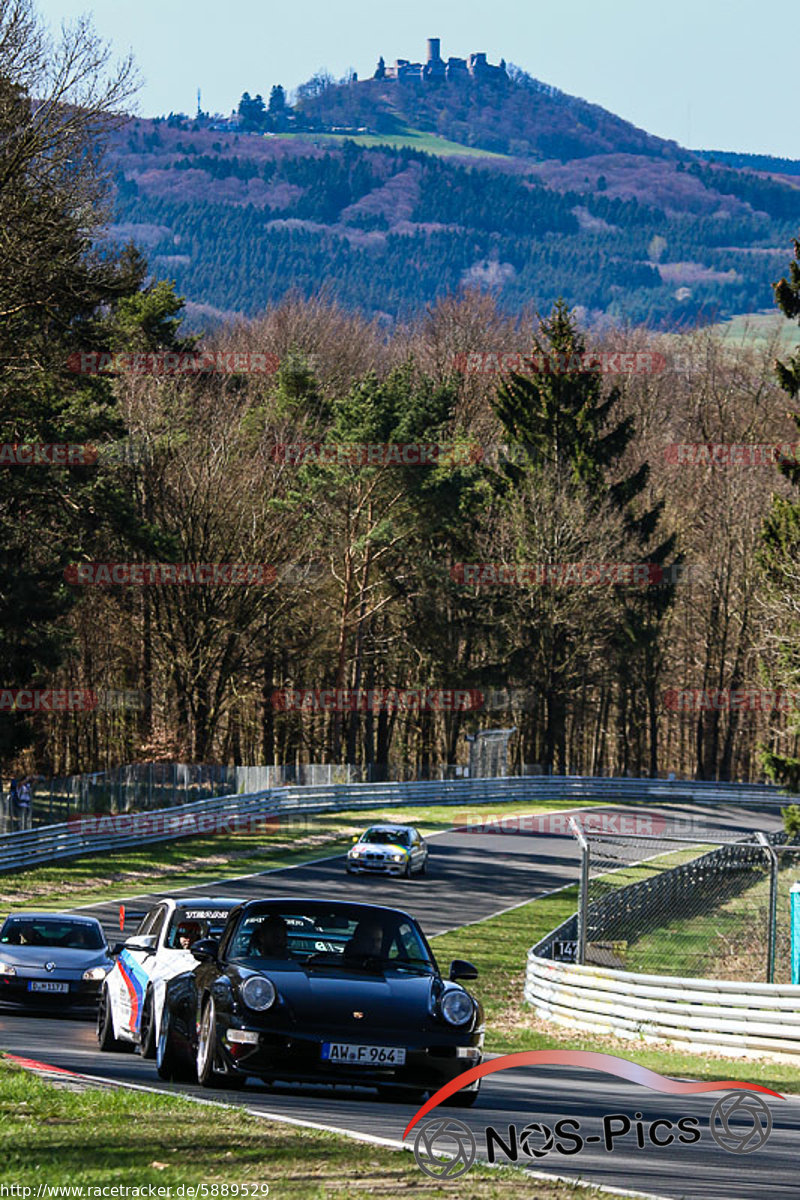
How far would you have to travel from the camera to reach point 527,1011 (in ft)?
71.3

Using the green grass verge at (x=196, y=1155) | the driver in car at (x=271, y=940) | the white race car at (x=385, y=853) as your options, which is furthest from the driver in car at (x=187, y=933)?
the white race car at (x=385, y=853)

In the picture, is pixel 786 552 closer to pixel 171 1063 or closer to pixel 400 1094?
pixel 171 1063

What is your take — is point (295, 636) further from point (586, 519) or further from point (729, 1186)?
point (729, 1186)

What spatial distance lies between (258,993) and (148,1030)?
3.24 m

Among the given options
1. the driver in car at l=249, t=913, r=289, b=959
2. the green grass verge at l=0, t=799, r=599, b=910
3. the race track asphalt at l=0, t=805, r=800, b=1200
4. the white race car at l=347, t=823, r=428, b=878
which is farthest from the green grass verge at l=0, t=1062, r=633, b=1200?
the white race car at l=347, t=823, r=428, b=878

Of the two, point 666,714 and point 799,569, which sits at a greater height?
point 799,569

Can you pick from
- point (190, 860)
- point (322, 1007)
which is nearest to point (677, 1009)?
point (322, 1007)

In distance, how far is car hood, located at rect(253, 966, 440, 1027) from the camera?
986 cm

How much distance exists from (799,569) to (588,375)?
37.4 m

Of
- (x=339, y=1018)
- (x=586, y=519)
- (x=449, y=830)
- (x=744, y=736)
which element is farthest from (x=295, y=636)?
(x=339, y=1018)

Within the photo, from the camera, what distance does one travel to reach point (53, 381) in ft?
108

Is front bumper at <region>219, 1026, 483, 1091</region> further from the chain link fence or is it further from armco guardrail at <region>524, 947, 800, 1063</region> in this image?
the chain link fence

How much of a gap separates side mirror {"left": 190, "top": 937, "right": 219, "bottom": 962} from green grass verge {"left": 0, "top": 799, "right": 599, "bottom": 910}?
70.1 feet

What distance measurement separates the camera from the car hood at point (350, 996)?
986cm
